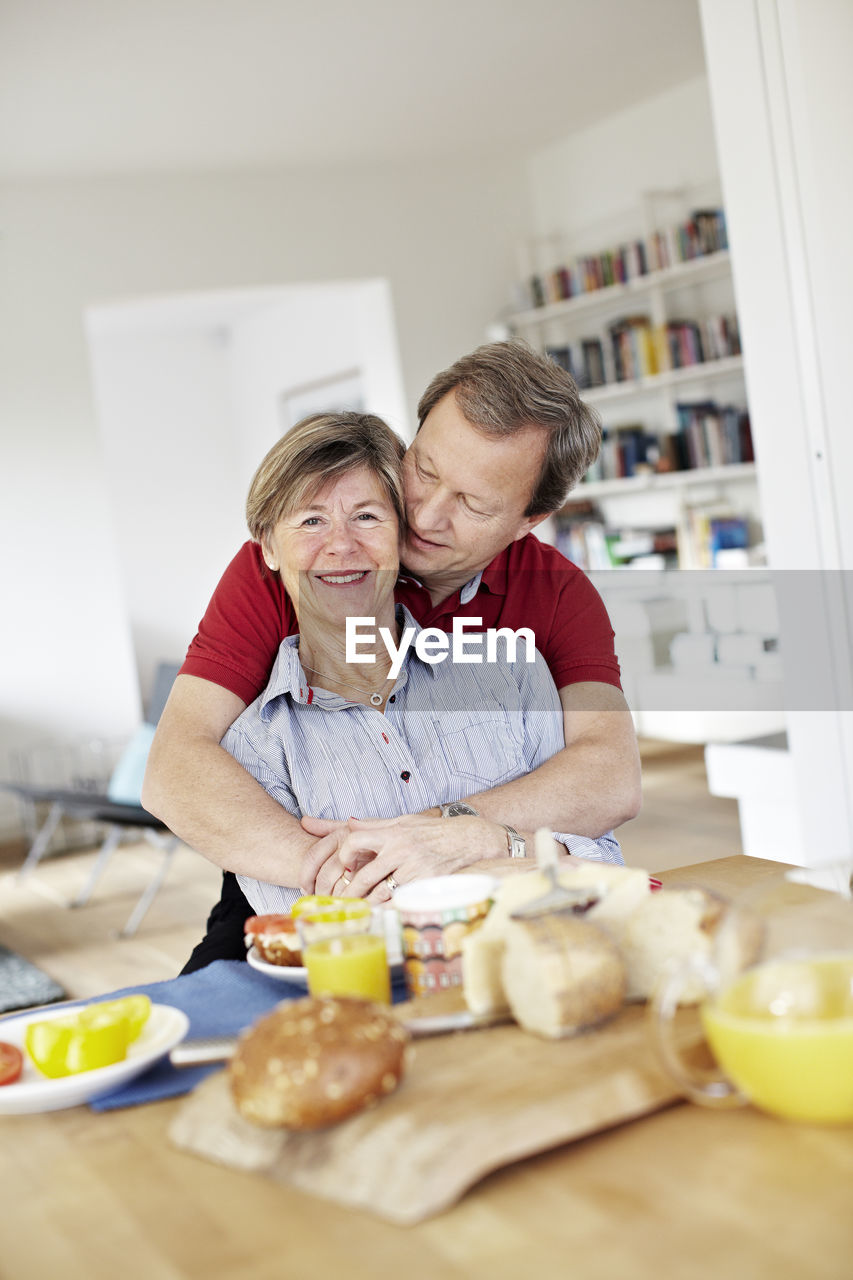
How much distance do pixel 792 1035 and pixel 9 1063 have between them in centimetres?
64

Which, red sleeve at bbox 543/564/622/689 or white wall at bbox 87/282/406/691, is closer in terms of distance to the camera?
red sleeve at bbox 543/564/622/689

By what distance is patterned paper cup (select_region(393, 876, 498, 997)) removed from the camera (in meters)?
1.13

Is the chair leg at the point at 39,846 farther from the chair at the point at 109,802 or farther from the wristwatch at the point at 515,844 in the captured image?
the wristwatch at the point at 515,844

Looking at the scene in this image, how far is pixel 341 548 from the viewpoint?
5.88 feet

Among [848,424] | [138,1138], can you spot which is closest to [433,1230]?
[138,1138]

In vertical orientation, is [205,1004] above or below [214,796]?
below

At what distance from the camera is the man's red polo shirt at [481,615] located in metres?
1.88

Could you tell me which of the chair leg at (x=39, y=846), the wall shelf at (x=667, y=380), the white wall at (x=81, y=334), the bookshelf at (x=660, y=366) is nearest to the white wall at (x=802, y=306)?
the wall shelf at (x=667, y=380)

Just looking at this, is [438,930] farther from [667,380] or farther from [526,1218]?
[667,380]

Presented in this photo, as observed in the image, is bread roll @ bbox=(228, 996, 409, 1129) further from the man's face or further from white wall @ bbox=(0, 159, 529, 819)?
white wall @ bbox=(0, 159, 529, 819)

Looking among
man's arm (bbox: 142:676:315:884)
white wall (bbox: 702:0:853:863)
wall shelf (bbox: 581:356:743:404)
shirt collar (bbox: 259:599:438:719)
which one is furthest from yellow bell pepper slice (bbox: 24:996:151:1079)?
wall shelf (bbox: 581:356:743:404)

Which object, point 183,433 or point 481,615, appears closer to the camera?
point 481,615

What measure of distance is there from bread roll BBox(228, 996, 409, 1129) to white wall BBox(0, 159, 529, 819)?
18.6 feet

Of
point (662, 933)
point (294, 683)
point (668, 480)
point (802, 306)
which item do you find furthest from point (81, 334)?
point (662, 933)
